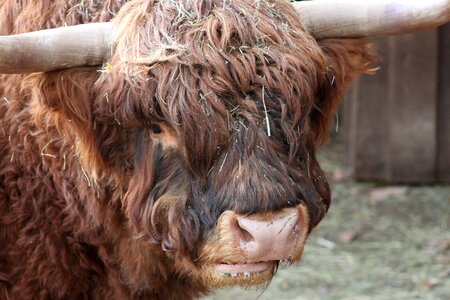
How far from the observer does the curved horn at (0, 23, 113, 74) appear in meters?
4.16

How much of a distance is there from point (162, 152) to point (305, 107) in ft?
2.17

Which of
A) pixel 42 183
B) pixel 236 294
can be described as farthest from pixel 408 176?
pixel 42 183

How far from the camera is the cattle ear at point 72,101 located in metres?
4.48

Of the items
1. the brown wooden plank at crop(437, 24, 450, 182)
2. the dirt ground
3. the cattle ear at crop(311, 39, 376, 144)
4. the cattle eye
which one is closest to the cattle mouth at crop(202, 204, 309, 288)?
the cattle eye

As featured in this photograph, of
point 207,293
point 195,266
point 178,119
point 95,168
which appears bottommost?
point 207,293

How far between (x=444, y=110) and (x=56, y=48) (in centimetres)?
679

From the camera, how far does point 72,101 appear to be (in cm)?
453

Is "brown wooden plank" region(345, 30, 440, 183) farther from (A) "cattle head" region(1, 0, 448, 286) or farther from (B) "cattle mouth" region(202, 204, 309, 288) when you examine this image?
(B) "cattle mouth" region(202, 204, 309, 288)

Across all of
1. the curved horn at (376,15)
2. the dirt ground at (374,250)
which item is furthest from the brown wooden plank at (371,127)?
the curved horn at (376,15)

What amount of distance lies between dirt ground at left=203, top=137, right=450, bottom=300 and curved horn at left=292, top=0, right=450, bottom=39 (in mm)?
3061

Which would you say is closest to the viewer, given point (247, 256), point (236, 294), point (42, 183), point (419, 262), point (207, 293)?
point (247, 256)

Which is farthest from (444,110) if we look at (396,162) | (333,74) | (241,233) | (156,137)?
(241,233)

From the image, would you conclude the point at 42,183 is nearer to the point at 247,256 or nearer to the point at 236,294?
the point at 247,256

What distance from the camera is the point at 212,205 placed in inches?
167
